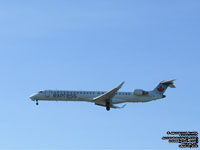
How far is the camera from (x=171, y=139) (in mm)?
49094

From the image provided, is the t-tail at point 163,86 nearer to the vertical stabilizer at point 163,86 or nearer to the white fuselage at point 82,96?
the vertical stabilizer at point 163,86

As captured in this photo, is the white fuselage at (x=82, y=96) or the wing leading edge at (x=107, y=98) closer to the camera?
the wing leading edge at (x=107, y=98)

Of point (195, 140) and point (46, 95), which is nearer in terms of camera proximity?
point (195, 140)

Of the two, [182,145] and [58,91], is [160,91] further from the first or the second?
[182,145]

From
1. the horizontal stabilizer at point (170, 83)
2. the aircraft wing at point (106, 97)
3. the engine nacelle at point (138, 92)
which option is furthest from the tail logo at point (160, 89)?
the aircraft wing at point (106, 97)

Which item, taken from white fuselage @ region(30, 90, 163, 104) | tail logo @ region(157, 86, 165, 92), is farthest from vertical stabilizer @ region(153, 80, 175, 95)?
white fuselage @ region(30, 90, 163, 104)

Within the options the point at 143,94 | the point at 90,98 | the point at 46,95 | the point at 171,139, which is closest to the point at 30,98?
the point at 46,95

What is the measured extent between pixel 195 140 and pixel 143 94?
2438 cm

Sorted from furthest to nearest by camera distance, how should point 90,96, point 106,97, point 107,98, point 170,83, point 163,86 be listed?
point 163,86
point 170,83
point 90,96
point 107,98
point 106,97

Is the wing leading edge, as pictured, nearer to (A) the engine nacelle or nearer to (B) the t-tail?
(A) the engine nacelle

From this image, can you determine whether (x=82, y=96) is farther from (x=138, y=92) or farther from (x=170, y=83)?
(x=170, y=83)

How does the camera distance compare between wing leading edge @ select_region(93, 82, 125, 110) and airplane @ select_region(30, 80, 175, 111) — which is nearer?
wing leading edge @ select_region(93, 82, 125, 110)

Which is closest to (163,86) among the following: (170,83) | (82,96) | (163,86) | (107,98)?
(163,86)

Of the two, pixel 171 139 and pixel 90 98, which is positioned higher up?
pixel 90 98
